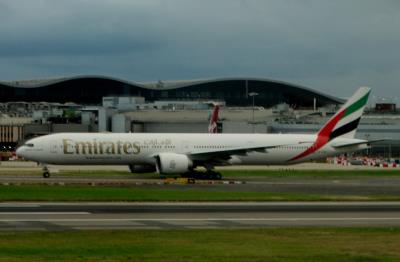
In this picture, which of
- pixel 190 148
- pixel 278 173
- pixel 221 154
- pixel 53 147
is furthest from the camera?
pixel 278 173

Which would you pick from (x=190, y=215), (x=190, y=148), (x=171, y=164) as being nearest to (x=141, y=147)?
(x=171, y=164)

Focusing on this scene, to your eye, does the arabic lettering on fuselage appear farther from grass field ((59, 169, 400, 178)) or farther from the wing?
the wing

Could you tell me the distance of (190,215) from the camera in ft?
123

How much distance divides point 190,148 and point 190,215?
35.7 m

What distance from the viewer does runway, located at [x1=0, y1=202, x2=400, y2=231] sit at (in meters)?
33.8

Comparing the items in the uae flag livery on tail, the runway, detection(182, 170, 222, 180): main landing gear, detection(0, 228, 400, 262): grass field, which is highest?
the uae flag livery on tail

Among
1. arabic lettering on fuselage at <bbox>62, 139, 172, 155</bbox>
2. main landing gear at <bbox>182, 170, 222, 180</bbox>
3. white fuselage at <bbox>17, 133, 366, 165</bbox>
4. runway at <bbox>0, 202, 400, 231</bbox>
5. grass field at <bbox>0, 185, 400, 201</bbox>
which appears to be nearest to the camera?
runway at <bbox>0, 202, 400, 231</bbox>

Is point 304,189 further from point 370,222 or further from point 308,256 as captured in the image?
point 308,256

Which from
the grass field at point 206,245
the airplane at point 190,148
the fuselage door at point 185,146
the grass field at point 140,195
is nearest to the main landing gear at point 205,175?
the airplane at point 190,148

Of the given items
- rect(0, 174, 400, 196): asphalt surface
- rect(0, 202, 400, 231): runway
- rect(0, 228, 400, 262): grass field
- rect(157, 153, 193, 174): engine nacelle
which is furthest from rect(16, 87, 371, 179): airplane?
rect(0, 228, 400, 262): grass field

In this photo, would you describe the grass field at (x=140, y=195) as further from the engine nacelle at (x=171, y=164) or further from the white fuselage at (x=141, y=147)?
the white fuselage at (x=141, y=147)

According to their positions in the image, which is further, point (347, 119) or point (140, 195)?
point (347, 119)

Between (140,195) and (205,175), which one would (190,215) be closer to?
(140,195)

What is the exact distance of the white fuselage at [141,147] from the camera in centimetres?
7019
